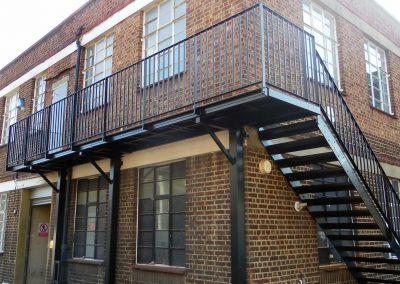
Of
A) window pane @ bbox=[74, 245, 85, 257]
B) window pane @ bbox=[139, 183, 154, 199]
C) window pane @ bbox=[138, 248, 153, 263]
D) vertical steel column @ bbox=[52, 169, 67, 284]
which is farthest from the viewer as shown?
vertical steel column @ bbox=[52, 169, 67, 284]

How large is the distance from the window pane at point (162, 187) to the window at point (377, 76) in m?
5.46

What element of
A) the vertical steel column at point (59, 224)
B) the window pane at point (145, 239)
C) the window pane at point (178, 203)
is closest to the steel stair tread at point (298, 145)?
the window pane at point (178, 203)

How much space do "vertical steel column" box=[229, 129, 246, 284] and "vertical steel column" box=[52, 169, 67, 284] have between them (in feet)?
17.5

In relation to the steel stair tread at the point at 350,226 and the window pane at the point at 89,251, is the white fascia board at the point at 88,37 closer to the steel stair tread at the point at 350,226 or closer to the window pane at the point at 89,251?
the window pane at the point at 89,251

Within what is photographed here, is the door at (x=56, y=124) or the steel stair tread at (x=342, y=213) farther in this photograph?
the door at (x=56, y=124)

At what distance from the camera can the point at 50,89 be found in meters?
12.1

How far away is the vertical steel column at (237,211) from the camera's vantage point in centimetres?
607

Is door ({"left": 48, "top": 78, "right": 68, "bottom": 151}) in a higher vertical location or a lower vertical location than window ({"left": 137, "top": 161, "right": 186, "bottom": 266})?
higher

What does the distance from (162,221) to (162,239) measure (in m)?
0.32

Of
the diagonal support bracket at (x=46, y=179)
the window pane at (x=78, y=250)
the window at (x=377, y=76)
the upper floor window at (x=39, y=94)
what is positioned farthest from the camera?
the upper floor window at (x=39, y=94)

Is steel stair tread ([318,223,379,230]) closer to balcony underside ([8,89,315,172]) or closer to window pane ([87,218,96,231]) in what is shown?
balcony underside ([8,89,315,172])

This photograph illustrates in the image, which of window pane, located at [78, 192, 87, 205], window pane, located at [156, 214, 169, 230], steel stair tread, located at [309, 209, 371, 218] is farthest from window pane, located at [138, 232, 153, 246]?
steel stair tread, located at [309, 209, 371, 218]

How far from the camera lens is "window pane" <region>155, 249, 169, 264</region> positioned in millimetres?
7551

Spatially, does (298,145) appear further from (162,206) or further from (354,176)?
(162,206)
